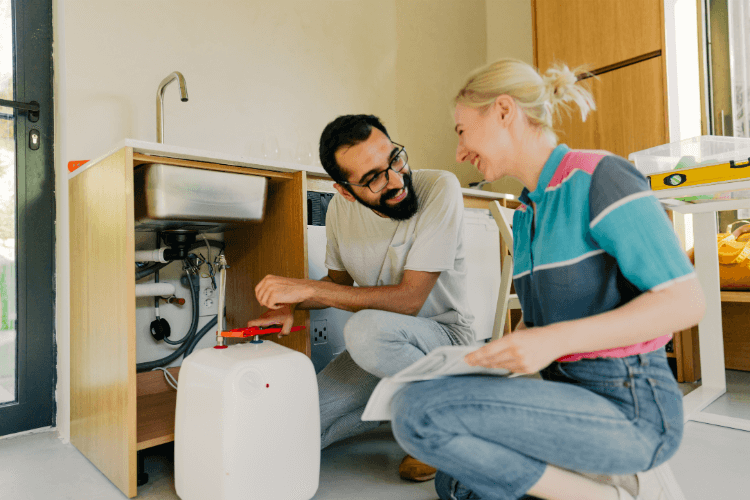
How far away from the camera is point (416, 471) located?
3.93ft

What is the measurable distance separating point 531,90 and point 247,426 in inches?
32.8

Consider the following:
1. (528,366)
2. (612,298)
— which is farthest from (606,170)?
(528,366)

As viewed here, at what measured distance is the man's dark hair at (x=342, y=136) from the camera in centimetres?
124

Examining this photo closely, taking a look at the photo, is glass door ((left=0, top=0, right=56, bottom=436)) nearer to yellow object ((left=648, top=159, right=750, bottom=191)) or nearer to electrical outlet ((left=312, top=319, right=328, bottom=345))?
electrical outlet ((left=312, top=319, right=328, bottom=345))

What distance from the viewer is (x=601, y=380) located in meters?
0.79

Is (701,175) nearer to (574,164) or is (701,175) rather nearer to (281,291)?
(574,164)

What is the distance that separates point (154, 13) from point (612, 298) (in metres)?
1.90

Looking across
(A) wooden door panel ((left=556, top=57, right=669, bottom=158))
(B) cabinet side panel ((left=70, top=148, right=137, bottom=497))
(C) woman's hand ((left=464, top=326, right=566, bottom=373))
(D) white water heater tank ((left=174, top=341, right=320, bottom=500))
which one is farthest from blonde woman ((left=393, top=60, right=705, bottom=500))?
(A) wooden door panel ((left=556, top=57, right=669, bottom=158))

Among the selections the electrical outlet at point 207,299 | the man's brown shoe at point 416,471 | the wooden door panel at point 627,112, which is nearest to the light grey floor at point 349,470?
the man's brown shoe at point 416,471

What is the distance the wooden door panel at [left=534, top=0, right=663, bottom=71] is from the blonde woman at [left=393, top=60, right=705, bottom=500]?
1.79m

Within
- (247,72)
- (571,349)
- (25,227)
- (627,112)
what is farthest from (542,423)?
(627,112)

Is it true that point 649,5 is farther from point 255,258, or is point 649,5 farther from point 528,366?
point 528,366

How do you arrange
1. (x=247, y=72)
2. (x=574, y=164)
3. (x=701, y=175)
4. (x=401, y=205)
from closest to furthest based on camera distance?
(x=574, y=164), (x=401, y=205), (x=701, y=175), (x=247, y=72)

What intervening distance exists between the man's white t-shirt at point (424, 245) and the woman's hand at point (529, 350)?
52 centimetres
